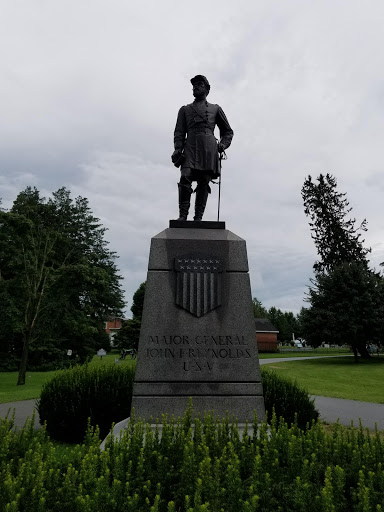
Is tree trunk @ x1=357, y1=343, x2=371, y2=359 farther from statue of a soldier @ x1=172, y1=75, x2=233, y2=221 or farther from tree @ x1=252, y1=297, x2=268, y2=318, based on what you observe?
tree @ x1=252, y1=297, x2=268, y2=318

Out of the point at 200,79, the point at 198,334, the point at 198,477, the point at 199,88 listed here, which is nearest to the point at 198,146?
the point at 199,88

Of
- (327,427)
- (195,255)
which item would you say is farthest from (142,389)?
(327,427)

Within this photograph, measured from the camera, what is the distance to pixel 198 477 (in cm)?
314

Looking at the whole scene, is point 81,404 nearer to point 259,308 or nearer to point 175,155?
point 175,155

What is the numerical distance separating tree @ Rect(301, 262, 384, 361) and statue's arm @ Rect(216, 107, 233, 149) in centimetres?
3008

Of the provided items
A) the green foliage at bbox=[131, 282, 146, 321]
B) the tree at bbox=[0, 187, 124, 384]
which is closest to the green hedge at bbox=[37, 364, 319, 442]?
the tree at bbox=[0, 187, 124, 384]

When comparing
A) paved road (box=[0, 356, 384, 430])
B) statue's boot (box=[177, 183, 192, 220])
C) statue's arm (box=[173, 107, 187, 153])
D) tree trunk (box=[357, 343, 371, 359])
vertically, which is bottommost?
paved road (box=[0, 356, 384, 430])

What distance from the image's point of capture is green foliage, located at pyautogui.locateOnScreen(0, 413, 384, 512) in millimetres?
2777

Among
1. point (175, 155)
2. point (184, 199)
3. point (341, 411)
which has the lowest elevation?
point (341, 411)

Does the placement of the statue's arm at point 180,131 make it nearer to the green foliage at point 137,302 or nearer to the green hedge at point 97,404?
the green hedge at point 97,404

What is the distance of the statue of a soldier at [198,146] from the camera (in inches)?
285

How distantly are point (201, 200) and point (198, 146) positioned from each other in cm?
91

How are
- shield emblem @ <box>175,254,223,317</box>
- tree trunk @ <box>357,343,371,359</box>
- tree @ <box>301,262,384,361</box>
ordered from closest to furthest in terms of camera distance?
shield emblem @ <box>175,254,223,317</box> → tree @ <box>301,262,384,361</box> → tree trunk @ <box>357,343,371,359</box>

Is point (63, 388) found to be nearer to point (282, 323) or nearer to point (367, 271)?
point (367, 271)
